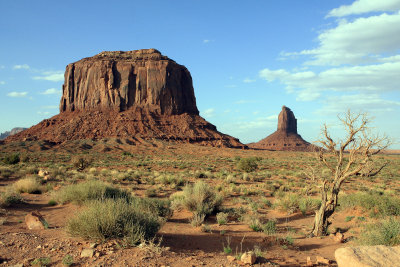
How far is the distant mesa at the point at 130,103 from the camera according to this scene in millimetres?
67125

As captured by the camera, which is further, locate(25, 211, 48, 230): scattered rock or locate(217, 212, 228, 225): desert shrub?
locate(217, 212, 228, 225): desert shrub

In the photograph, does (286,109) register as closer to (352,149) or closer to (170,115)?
(170,115)

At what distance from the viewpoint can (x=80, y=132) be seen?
64.2 meters

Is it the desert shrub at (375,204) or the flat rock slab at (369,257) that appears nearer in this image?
the flat rock slab at (369,257)

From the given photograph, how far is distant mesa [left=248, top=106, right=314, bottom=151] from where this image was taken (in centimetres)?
10831

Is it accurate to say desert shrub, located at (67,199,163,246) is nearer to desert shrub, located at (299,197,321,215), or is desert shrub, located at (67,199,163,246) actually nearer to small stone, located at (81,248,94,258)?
small stone, located at (81,248,94,258)

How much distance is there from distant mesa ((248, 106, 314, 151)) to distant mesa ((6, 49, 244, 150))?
120 ft

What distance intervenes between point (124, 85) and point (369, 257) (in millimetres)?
76562

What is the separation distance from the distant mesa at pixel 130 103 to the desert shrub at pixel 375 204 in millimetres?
56159

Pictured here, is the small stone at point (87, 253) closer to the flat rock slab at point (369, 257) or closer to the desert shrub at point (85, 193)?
the flat rock slab at point (369, 257)

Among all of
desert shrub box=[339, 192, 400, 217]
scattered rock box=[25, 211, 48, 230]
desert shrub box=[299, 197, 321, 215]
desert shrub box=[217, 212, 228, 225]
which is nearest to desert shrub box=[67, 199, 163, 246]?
scattered rock box=[25, 211, 48, 230]

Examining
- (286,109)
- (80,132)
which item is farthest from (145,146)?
(286,109)

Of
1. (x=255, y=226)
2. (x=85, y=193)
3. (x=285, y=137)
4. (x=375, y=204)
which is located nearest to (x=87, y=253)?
(x=255, y=226)

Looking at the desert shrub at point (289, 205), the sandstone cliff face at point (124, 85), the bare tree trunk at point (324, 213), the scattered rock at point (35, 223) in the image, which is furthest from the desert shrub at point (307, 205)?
the sandstone cliff face at point (124, 85)
